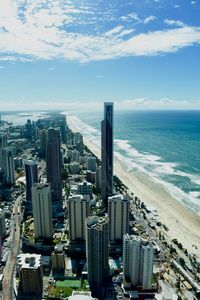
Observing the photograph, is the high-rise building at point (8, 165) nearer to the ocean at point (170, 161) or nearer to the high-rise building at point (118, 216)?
the ocean at point (170, 161)

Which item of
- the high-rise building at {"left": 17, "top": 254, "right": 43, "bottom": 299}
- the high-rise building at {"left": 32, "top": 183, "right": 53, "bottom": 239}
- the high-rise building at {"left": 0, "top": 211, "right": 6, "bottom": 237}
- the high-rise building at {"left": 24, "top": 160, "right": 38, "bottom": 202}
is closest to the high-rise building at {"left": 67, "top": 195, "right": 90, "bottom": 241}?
the high-rise building at {"left": 32, "top": 183, "right": 53, "bottom": 239}

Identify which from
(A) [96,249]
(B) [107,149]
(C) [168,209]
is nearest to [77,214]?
(A) [96,249]

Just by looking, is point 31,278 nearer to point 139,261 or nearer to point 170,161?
point 139,261

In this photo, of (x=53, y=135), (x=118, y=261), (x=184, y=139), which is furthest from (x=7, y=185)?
(x=184, y=139)

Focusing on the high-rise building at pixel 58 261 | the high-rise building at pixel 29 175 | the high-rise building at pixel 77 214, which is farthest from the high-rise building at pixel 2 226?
the high-rise building at pixel 29 175

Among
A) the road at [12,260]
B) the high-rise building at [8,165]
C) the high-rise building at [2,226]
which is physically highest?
the high-rise building at [8,165]

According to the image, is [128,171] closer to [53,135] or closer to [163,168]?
[163,168]
